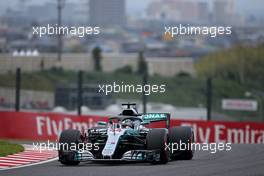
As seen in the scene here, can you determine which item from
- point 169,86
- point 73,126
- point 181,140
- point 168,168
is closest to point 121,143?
point 168,168

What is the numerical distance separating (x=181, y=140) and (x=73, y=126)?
44.9 feet

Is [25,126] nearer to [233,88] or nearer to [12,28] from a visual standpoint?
[233,88]

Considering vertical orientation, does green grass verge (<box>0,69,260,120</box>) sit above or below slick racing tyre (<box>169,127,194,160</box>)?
below

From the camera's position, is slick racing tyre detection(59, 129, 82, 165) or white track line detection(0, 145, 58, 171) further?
white track line detection(0, 145, 58, 171)

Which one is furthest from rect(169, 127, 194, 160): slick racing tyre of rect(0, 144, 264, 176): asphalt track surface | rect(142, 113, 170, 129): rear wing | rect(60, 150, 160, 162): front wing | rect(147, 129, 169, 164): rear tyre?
rect(60, 150, 160, 162): front wing

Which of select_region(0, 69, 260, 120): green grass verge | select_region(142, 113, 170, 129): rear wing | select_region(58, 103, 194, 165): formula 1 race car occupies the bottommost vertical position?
select_region(0, 69, 260, 120): green grass verge

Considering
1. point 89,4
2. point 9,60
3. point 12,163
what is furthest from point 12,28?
point 12,163

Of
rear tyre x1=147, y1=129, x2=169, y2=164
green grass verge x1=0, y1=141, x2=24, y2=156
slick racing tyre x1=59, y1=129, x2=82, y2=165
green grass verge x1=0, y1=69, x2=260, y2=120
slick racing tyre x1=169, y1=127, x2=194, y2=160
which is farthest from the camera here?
green grass verge x1=0, y1=69, x2=260, y2=120

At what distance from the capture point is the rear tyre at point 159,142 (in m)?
19.5

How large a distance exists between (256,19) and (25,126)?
4909 centimetres

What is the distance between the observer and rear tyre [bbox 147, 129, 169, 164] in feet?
64.1

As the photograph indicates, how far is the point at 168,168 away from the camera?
61.7 ft

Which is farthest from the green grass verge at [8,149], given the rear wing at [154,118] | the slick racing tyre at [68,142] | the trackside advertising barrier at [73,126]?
Result: the trackside advertising barrier at [73,126]

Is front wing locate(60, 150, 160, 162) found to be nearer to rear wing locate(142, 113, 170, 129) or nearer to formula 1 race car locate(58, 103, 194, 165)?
formula 1 race car locate(58, 103, 194, 165)
